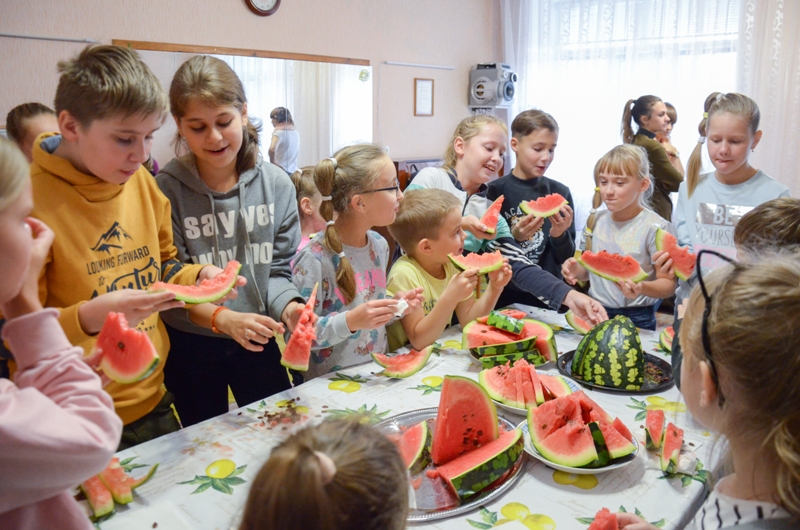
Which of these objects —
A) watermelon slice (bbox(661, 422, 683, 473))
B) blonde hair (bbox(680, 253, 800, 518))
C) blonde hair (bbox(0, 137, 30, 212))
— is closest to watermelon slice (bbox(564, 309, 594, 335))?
watermelon slice (bbox(661, 422, 683, 473))

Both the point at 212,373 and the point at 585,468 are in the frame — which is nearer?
the point at 585,468

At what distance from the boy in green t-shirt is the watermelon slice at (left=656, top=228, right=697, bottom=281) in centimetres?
82

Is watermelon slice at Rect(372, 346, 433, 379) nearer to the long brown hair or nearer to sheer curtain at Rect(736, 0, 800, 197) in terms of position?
the long brown hair

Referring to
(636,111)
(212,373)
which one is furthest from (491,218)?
(636,111)

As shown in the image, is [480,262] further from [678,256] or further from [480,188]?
[480,188]

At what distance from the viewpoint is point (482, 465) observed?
1.49 metres

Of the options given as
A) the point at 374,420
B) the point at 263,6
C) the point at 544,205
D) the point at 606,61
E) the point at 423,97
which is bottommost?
the point at 374,420

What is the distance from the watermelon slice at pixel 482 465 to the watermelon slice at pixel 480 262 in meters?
0.97

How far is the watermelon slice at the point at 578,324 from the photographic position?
2.56 m

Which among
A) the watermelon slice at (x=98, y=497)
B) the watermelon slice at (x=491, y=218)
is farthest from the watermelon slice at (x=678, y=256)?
the watermelon slice at (x=98, y=497)

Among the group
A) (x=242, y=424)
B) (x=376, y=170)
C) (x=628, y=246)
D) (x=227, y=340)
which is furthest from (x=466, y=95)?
(x=242, y=424)

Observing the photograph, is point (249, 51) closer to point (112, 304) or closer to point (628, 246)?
point (628, 246)

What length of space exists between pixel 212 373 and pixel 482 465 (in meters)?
1.35

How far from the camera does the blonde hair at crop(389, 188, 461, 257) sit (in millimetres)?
2779
